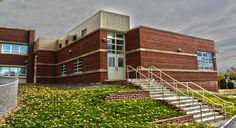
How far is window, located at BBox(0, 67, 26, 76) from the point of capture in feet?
→ 99.6

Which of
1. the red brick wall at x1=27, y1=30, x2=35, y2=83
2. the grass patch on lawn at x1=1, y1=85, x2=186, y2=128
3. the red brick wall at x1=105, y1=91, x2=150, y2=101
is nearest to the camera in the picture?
the grass patch on lawn at x1=1, y1=85, x2=186, y2=128

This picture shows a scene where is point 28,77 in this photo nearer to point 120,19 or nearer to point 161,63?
point 120,19

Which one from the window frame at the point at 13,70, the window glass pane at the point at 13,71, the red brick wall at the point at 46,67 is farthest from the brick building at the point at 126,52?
the window glass pane at the point at 13,71

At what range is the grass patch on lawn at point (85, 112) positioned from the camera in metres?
7.65

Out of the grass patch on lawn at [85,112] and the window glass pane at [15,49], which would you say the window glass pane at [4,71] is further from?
the grass patch on lawn at [85,112]

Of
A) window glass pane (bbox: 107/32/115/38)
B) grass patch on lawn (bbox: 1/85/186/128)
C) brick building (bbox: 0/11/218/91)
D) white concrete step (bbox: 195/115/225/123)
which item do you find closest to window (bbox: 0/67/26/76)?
brick building (bbox: 0/11/218/91)

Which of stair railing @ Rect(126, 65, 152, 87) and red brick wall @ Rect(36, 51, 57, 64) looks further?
red brick wall @ Rect(36, 51, 57, 64)

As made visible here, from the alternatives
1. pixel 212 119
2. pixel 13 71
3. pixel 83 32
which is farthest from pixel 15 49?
pixel 212 119

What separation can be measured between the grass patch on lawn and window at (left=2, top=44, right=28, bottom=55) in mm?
22154

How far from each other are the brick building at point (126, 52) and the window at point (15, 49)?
9.25m

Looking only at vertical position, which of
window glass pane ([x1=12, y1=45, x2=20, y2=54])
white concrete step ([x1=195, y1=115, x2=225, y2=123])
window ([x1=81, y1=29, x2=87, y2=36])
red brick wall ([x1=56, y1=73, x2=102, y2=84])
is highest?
window ([x1=81, y1=29, x2=87, y2=36])

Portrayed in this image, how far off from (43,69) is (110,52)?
49.0 ft

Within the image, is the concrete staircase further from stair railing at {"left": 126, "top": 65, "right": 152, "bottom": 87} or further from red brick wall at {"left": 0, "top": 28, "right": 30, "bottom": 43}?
red brick wall at {"left": 0, "top": 28, "right": 30, "bottom": 43}

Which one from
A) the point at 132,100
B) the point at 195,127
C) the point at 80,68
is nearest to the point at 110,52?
the point at 80,68
